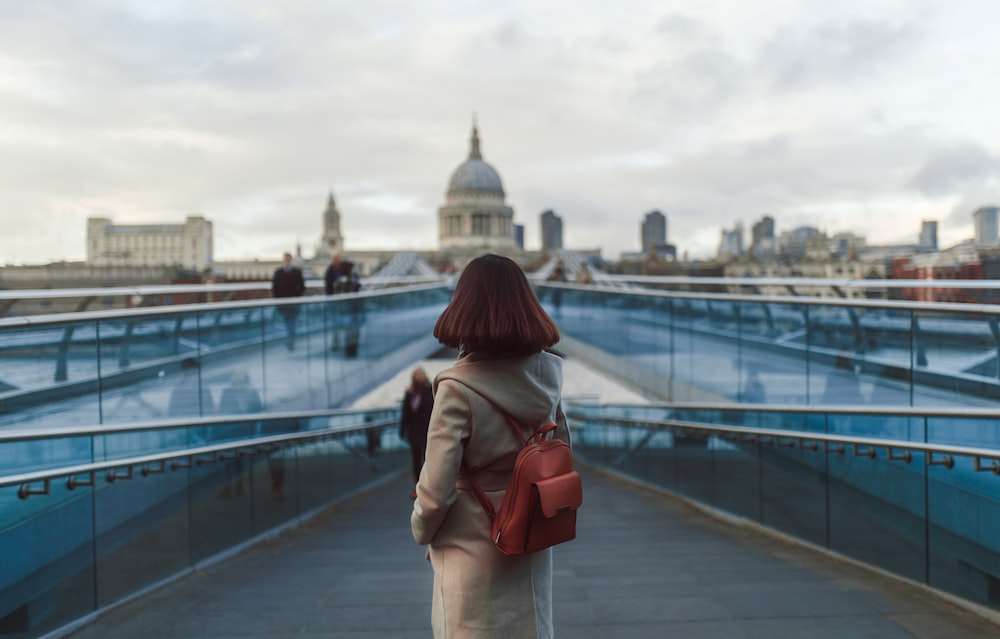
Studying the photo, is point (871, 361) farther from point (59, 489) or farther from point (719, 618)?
point (59, 489)

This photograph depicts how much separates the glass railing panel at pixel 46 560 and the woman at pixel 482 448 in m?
2.67

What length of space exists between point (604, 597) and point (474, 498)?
2.63 meters

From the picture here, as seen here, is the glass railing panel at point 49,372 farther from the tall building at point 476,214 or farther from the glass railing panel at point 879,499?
the tall building at point 476,214

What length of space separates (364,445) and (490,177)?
14095cm

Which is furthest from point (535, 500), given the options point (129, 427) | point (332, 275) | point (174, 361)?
point (332, 275)

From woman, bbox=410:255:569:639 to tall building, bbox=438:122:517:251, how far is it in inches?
5256

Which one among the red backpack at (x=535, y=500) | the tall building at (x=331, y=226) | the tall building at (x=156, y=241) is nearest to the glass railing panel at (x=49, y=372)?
the red backpack at (x=535, y=500)

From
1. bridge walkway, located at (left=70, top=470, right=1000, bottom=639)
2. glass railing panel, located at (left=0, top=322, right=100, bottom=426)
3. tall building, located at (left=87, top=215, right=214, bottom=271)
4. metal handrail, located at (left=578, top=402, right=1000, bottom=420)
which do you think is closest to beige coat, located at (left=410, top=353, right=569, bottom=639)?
bridge walkway, located at (left=70, top=470, right=1000, bottom=639)

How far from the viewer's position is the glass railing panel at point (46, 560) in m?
4.65

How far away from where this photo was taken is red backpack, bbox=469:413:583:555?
2824 millimetres

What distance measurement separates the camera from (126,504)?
565cm

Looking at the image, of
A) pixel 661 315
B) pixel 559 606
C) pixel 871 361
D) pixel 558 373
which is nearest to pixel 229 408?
pixel 559 606

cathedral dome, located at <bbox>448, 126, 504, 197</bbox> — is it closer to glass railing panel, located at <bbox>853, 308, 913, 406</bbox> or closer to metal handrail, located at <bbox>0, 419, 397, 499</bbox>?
metal handrail, located at <bbox>0, 419, 397, 499</bbox>

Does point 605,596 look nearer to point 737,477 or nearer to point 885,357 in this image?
point 885,357
